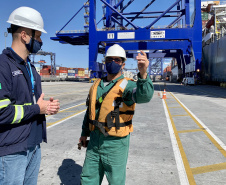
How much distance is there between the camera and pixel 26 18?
6.17 feet

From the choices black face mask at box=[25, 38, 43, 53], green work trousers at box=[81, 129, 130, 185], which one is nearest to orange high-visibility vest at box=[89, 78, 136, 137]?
green work trousers at box=[81, 129, 130, 185]

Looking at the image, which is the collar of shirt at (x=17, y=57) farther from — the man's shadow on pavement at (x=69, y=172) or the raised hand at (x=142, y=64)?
the man's shadow on pavement at (x=69, y=172)

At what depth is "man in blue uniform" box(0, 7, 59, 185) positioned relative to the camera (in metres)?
1.66

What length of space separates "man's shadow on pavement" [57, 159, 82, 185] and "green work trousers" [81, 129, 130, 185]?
97 centimetres

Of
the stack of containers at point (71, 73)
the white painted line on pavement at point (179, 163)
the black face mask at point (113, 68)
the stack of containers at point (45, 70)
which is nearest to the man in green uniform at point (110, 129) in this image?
the black face mask at point (113, 68)

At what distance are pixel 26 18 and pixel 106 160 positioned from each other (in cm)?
173

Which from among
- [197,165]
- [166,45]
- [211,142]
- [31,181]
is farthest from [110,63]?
[166,45]

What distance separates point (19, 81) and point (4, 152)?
2.03 ft

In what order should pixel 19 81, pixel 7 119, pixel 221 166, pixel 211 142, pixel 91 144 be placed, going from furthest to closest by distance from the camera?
pixel 211 142
pixel 221 166
pixel 91 144
pixel 19 81
pixel 7 119

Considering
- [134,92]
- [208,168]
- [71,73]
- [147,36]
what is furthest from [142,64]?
[71,73]

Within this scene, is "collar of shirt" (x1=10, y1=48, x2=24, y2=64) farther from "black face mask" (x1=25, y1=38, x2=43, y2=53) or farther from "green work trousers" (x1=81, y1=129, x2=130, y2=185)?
"green work trousers" (x1=81, y1=129, x2=130, y2=185)

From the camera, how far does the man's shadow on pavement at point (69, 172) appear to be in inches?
126

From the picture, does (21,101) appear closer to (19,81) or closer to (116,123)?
(19,81)

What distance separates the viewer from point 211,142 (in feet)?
16.7
